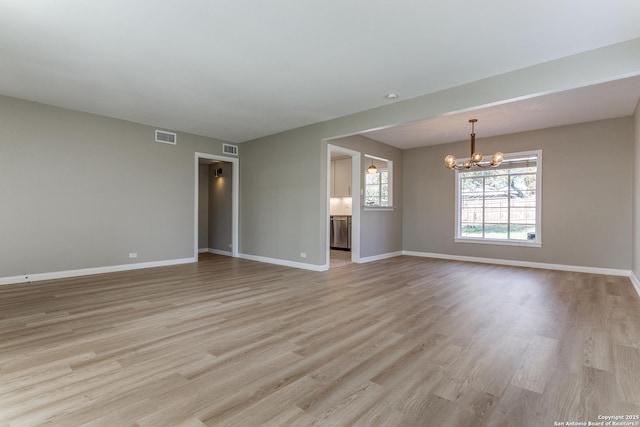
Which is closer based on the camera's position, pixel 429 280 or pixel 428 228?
pixel 429 280

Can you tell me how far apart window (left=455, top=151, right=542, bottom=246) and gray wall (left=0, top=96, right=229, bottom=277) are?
6.27m

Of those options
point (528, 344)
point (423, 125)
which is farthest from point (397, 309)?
point (423, 125)

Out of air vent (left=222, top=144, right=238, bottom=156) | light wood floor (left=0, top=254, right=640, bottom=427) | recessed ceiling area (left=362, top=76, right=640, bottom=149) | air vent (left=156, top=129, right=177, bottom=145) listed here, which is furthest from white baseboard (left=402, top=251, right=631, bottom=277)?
air vent (left=156, top=129, right=177, bottom=145)

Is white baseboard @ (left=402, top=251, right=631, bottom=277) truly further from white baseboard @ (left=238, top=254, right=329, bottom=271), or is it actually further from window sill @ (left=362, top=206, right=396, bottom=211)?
white baseboard @ (left=238, top=254, right=329, bottom=271)

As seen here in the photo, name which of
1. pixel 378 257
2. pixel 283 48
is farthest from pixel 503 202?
pixel 283 48

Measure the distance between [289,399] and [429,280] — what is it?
3.75 m

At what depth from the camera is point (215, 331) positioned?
2771 millimetres

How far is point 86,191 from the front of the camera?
515 centimetres

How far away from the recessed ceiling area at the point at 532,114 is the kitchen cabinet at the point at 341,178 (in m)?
1.93

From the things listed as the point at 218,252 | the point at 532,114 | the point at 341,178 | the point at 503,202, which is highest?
the point at 532,114

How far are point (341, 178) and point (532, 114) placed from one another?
16.2 ft

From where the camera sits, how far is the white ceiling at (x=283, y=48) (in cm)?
251

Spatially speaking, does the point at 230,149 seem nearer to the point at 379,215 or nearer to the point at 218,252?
the point at 218,252

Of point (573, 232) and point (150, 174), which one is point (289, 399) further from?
point (573, 232)
